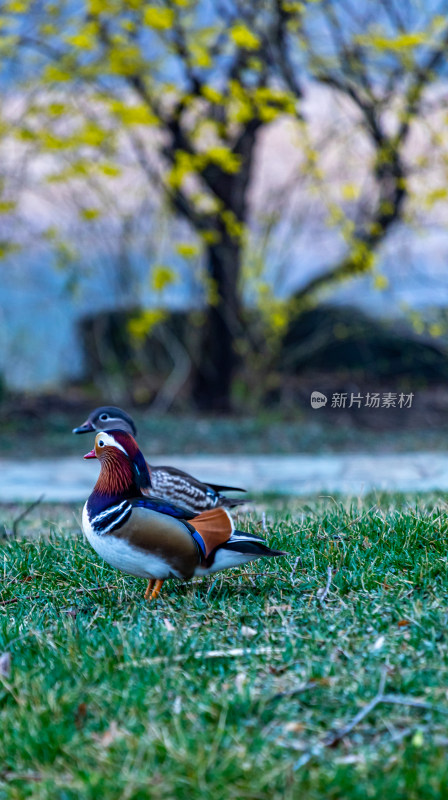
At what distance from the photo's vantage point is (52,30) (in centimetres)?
935

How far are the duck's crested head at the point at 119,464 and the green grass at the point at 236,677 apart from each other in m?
0.47

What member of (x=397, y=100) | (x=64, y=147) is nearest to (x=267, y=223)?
(x=397, y=100)

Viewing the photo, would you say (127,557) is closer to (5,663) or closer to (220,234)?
(5,663)

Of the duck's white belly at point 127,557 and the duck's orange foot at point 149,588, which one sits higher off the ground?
the duck's white belly at point 127,557

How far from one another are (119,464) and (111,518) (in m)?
0.24

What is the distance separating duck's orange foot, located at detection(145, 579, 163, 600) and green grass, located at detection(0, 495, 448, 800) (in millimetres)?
50

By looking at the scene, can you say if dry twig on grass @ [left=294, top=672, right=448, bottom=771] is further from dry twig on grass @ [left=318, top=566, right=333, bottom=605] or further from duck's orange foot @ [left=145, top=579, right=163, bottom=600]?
duck's orange foot @ [left=145, top=579, right=163, bottom=600]

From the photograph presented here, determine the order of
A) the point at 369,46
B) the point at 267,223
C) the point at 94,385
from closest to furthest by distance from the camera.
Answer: the point at 369,46 → the point at 267,223 → the point at 94,385

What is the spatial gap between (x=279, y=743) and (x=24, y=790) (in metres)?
0.67

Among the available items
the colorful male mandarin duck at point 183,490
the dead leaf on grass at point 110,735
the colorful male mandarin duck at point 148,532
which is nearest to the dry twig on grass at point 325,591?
the colorful male mandarin duck at point 148,532

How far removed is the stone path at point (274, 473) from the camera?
700 centimetres

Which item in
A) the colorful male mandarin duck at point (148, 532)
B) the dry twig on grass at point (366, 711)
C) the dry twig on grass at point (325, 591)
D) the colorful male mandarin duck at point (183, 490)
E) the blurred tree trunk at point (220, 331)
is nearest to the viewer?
the dry twig on grass at point (366, 711)

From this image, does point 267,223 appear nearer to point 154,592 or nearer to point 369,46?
point 369,46

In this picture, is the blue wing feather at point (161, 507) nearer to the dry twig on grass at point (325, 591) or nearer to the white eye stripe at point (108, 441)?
the white eye stripe at point (108, 441)
